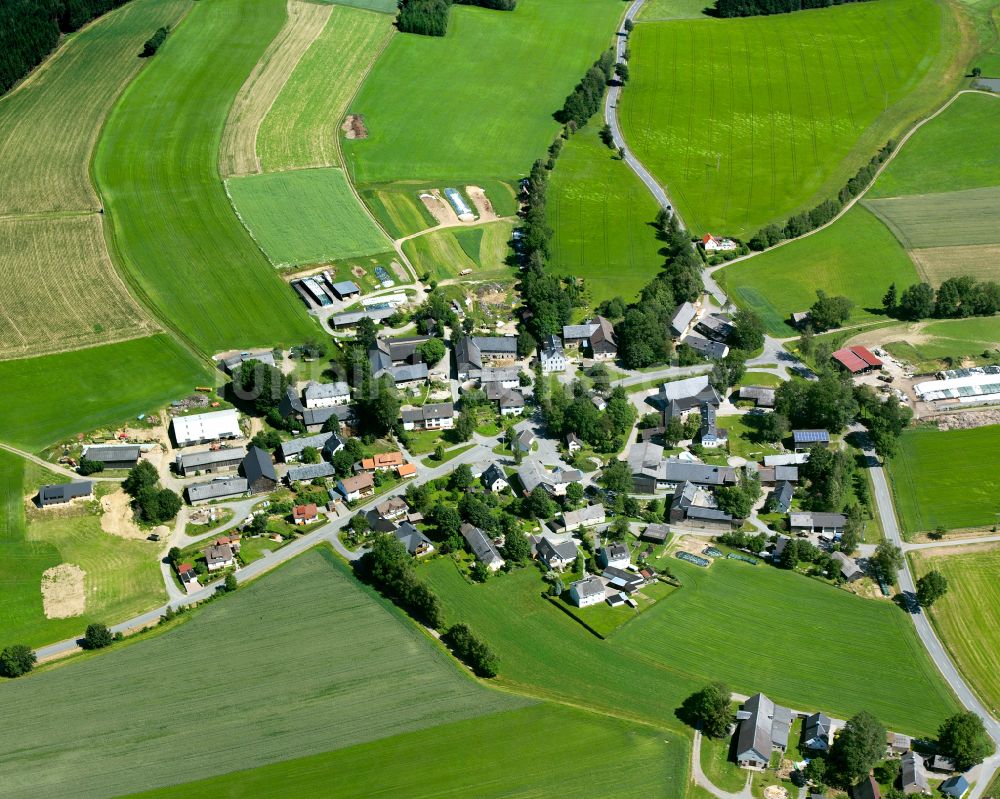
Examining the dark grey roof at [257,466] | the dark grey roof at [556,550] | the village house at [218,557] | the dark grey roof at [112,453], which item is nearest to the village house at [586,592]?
the dark grey roof at [556,550]

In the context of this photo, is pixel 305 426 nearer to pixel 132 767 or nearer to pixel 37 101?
pixel 132 767

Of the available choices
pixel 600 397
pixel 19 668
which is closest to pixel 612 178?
pixel 600 397

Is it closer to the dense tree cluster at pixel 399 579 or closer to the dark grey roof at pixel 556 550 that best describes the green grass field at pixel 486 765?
the dense tree cluster at pixel 399 579

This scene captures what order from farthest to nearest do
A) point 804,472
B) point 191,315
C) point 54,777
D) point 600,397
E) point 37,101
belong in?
1. point 37,101
2. point 191,315
3. point 600,397
4. point 804,472
5. point 54,777

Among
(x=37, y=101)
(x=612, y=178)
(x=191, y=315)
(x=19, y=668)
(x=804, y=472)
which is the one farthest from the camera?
(x=37, y=101)

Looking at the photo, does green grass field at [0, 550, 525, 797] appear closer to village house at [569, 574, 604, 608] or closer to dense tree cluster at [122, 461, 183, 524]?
village house at [569, 574, 604, 608]

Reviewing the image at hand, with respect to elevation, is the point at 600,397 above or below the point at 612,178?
below

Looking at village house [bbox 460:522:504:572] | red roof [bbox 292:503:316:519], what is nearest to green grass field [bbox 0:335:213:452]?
red roof [bbox 292:503:316:519]

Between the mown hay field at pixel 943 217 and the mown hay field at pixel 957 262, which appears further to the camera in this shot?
the mown hay field at pixel 943 217
